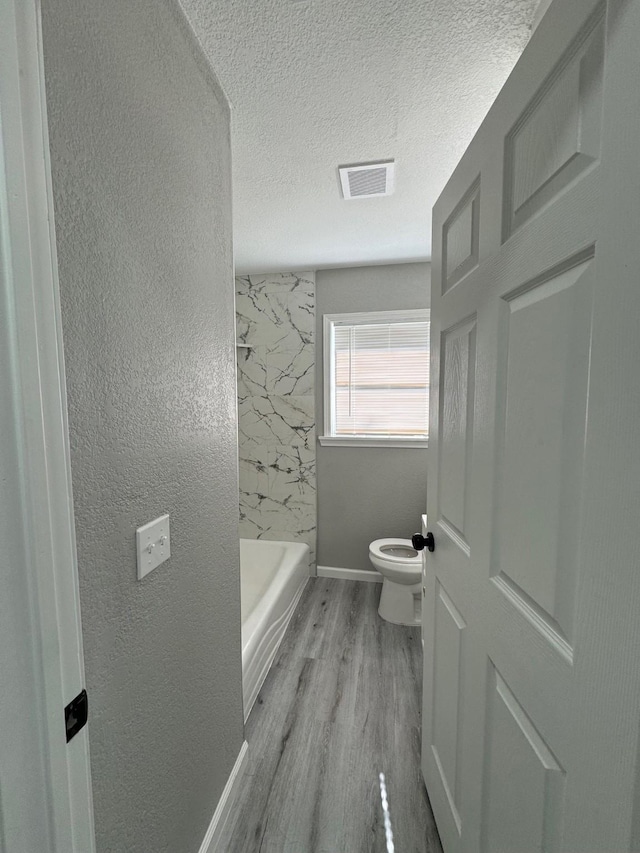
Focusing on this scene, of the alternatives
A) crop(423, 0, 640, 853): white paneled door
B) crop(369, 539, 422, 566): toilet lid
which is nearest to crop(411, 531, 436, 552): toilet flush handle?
crop(423, 0, 640, 853): white paneled door

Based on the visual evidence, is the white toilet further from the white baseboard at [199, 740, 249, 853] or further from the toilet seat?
the white baseboard at [199, 740, 249, 853]

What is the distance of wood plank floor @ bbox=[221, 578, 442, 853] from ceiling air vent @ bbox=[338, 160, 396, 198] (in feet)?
8.23

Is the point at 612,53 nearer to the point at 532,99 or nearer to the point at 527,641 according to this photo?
the point at 532,99

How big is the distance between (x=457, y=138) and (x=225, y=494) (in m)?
1.66

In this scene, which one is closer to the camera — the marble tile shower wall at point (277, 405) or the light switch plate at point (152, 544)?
the light switch plate at point (152, 544)

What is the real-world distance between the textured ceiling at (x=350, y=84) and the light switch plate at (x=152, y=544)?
52.7 inches

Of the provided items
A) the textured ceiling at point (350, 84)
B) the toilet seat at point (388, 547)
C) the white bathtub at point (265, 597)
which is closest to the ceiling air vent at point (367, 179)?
the textured ceiling at point (350, 84)

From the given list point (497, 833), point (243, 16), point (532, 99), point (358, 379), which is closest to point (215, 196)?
point (243, 16)

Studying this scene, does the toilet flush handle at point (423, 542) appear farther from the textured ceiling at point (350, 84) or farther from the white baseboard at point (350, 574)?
the white baseboard at point (350, 574)

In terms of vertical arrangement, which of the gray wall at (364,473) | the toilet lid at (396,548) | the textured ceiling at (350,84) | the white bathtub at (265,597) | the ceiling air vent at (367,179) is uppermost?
the textured ceiling at (350,84)

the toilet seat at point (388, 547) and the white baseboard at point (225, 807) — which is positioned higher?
the toilet seat at point (388, 547)

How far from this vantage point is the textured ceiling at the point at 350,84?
1002 millimetres

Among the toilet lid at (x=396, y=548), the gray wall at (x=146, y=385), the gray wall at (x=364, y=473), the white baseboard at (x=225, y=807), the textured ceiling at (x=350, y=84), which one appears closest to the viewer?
the gray wall at (x=146, y=385)

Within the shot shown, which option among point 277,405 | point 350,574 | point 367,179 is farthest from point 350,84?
point 350,574
